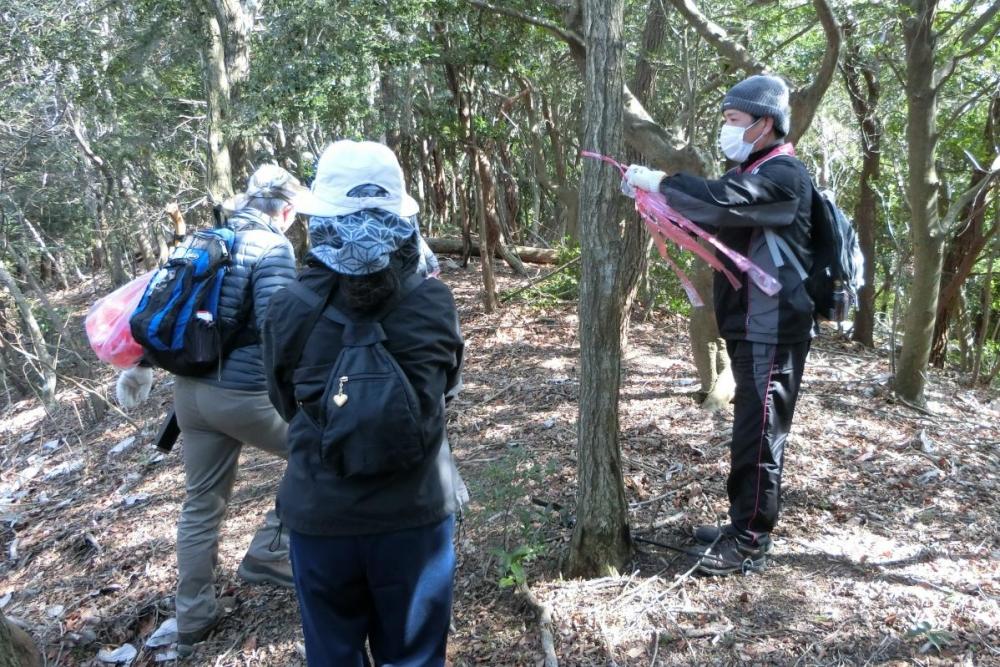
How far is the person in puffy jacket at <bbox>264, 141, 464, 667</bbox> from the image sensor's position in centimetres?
186

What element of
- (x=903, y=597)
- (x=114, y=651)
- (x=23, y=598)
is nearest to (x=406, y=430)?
(x=903, y=597)

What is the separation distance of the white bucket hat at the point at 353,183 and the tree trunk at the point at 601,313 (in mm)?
1080

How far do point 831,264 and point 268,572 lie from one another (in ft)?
10.5

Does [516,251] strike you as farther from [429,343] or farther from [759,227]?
[429,343]

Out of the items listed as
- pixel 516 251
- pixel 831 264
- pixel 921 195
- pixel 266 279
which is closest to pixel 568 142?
pixel 516 251

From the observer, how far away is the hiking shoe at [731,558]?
3.25 meters

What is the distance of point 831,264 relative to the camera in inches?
126

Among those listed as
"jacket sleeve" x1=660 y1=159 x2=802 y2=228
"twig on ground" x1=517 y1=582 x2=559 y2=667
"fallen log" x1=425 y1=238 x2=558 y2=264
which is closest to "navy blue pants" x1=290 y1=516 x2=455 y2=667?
"twig on ground" x1=517 y1=582 x2=559 y2=667

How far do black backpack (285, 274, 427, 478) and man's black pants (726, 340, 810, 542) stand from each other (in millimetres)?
1899

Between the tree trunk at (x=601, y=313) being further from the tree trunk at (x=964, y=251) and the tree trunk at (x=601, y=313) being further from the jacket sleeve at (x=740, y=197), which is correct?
the tree trunk at (x=964, y=251)

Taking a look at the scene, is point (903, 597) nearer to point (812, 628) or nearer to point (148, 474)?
point (812, 628)

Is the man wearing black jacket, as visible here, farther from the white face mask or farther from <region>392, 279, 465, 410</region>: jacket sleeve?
<region>392, 279, 465, 410</region>: jacket sleeve

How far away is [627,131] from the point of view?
467 centimetres

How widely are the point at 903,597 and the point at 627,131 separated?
314 centimetres
